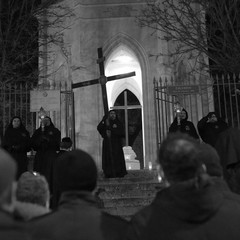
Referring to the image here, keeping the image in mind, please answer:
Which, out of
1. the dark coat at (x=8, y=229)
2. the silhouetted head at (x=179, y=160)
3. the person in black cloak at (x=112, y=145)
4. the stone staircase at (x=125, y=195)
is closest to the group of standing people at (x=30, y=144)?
the stone staircase at (x=125, y=195)

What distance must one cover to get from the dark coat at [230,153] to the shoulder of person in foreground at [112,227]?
2521 mm

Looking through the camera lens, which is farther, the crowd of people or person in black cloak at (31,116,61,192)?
person in black cloak at (31,116,61,192)

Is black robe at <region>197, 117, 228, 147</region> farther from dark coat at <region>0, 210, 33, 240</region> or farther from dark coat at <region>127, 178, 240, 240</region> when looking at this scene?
dark coat at <region>0, 210, 33, 240</region>

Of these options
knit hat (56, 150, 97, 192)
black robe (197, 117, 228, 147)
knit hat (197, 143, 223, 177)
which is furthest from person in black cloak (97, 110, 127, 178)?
knit hat (56, 150, 97, 192)

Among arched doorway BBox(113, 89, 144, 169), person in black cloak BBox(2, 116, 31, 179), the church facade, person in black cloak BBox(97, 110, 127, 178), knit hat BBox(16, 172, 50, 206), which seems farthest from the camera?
arched doorway BBox(113, 89, 144, 169)

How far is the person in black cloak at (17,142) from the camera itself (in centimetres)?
956

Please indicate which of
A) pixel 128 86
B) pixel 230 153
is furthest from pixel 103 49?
pixel 230 153

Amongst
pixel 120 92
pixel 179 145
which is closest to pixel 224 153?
pixel 179 145

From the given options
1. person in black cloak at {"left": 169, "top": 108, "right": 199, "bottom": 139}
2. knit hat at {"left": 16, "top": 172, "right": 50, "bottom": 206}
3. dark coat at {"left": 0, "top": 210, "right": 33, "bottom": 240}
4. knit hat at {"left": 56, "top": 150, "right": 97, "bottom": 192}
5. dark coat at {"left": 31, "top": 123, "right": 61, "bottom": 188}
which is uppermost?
person in black cloak at {"left": 169, "top": 108, "right": 199, "bottom": 139}

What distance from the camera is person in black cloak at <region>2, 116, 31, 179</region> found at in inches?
376

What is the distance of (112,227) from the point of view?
7.78 ft

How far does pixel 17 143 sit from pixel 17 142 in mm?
28

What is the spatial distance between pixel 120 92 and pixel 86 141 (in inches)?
215

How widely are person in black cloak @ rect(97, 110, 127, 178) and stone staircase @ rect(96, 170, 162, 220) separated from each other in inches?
48.2
